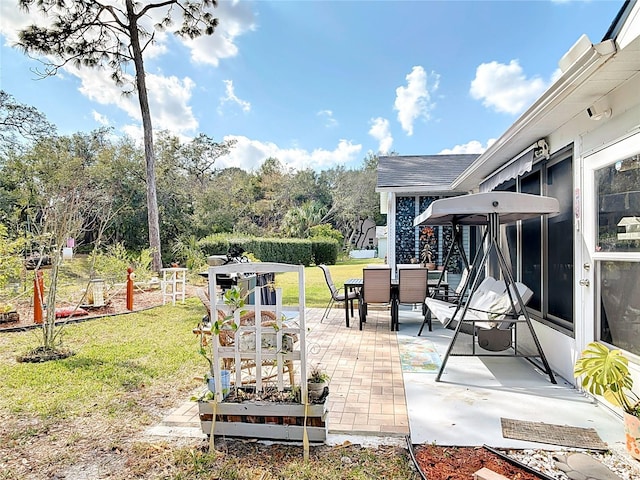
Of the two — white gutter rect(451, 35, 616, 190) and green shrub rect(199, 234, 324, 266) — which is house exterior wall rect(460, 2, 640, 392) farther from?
green shrub rect(199, 234, 324, 266)

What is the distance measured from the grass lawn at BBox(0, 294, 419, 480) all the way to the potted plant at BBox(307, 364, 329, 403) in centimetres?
31

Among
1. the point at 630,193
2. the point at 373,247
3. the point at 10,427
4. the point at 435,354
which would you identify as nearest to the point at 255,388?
the point at 10,427

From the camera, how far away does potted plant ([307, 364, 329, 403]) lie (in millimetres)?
2793

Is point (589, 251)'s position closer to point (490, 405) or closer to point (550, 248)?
point (550, 248)

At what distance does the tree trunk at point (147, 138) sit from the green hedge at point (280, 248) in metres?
3.47

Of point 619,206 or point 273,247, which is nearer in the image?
point 619,206

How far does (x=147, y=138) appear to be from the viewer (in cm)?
1209

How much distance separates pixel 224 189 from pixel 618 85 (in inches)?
840

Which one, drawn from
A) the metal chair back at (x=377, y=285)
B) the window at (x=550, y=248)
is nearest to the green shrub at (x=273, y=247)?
the metal chair back at (x=377, y=285)

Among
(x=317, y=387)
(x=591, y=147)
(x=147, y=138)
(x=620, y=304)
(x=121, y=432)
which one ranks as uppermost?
(x=147, y=138)

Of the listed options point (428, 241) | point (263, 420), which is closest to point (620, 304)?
point (263, 420)

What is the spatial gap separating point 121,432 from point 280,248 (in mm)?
15141

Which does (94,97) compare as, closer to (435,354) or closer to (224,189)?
Result: (224,189)

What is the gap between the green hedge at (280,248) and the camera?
15.9m
